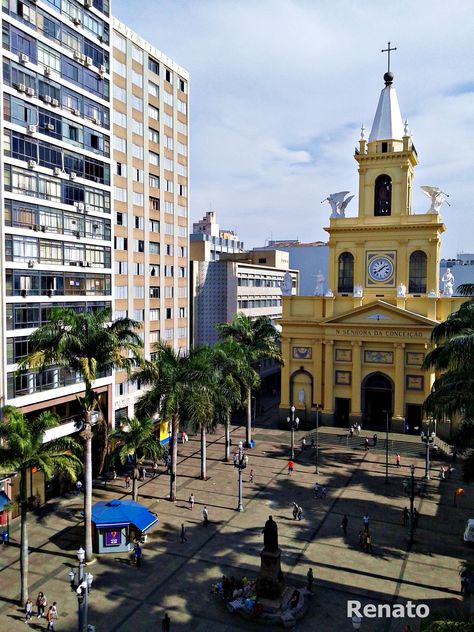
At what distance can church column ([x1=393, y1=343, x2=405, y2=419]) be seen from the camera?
55531mm

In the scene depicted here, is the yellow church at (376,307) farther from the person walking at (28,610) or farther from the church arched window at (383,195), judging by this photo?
the person walking at (28,610)

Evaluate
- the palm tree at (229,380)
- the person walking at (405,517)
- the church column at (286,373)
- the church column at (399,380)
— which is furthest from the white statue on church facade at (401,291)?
the person walking at (405,517)

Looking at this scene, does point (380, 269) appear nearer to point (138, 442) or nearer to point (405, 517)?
point (405, 517)

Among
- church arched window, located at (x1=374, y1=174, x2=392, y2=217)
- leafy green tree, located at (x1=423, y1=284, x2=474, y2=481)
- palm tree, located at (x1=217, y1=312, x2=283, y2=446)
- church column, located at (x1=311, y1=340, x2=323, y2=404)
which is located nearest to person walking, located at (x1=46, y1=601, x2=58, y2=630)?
leafy green tree, located at (x1=423, y1=284, x2=474, y2=481)

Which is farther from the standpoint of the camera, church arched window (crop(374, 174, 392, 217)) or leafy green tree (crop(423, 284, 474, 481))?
church arched window (crop(374, 174, 392, 217))

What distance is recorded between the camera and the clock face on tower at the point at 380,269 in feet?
194

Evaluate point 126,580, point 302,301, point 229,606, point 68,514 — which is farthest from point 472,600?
point 302,301

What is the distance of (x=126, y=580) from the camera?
27.7 meters

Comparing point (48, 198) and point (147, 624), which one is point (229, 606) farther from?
point (48, 198)

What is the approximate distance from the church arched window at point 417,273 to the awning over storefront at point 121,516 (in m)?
38.2

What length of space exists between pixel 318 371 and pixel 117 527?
33.7m

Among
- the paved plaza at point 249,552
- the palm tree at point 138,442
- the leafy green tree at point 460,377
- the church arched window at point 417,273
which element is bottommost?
the paved plaza at point 249,552

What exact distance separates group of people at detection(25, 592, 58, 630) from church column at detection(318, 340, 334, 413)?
38.4 meters

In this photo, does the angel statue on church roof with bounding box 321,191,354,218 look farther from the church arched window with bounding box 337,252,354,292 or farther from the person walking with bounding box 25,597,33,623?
the person walking with bounding box 25,597,33,623
